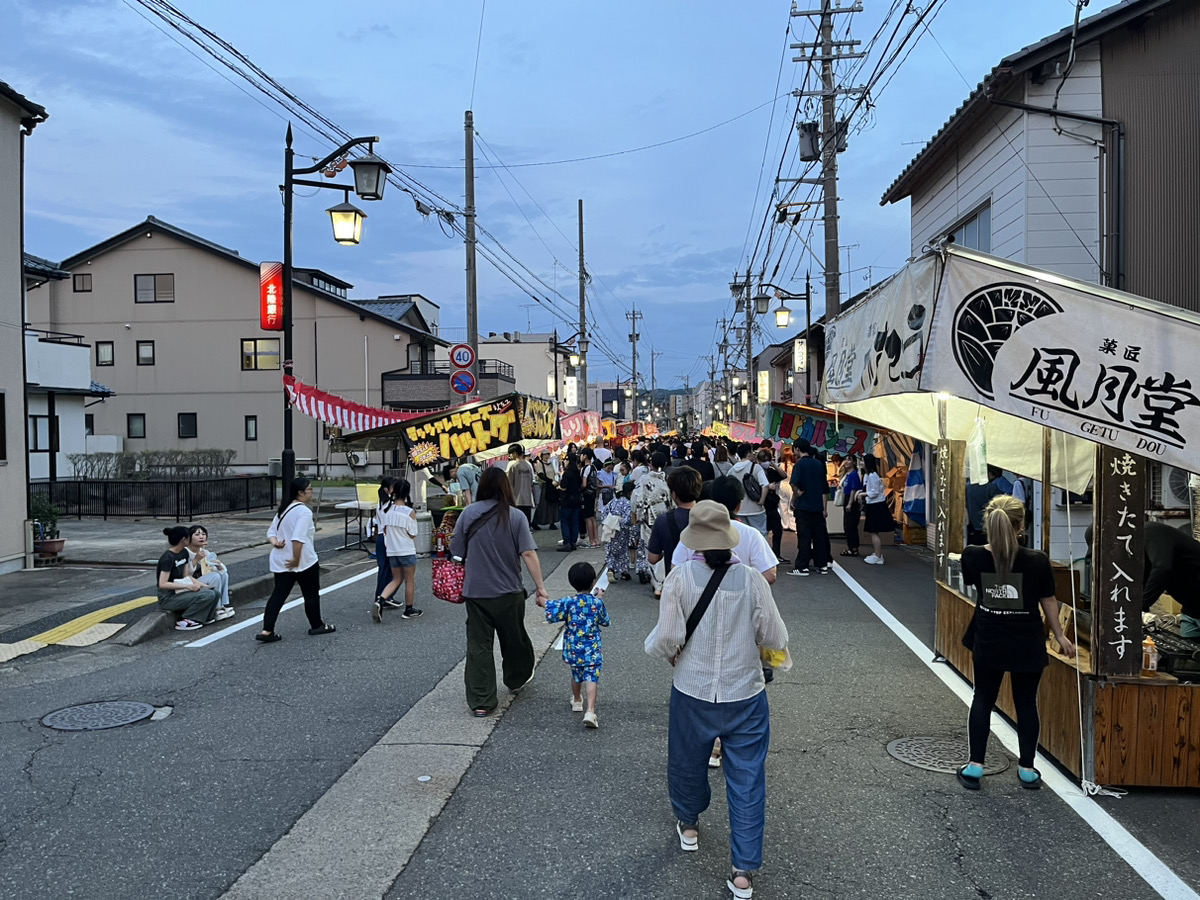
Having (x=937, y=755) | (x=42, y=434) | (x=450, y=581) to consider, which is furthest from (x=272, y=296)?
(x=42, y=434)

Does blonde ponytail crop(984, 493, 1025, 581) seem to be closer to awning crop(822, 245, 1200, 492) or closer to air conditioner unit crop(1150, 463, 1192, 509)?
awning crop(822, 245, 1200, 492)

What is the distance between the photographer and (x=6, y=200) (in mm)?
13219

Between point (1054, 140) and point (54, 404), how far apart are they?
2672cm

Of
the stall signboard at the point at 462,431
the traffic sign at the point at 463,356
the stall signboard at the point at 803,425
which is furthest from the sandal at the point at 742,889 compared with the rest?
the traffic sign at the point at 463,356

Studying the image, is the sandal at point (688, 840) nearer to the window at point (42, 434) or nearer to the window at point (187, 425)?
the window at point (42, 434)

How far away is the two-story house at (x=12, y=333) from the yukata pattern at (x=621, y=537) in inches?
343

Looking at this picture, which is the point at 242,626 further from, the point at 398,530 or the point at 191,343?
the point at 191,343

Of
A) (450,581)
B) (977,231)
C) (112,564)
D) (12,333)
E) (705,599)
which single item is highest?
(977,231)

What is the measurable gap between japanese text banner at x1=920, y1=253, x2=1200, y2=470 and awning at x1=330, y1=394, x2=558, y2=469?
1001cm

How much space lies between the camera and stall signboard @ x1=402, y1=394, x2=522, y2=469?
14078 millimetres

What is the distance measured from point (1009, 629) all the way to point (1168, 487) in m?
7.67

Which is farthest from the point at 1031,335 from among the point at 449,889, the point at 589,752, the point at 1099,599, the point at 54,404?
the point at 54,404

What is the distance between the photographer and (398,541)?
9719 millimetres

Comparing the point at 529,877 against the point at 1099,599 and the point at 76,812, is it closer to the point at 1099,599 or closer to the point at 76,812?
the point at 76,812
